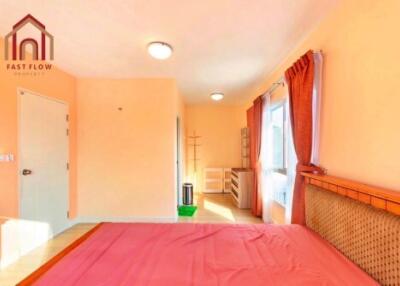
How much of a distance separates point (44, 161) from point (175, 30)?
2.57 m

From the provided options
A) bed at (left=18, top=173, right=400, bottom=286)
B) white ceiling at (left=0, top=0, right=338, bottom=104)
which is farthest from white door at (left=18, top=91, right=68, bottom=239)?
bed at (left=18, top=173, right=400, bottom=286)

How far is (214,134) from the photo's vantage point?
641 centimetres

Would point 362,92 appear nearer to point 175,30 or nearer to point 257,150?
point 175,30

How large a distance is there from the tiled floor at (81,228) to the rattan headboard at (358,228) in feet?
7.41

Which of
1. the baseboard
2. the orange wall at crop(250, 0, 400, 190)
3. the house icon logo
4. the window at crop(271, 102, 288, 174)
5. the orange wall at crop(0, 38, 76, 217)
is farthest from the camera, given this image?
the baseboard

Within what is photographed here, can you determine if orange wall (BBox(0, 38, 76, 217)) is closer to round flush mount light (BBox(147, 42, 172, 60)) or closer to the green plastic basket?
round flush mount light (BBox(147, 42, 172, 60))

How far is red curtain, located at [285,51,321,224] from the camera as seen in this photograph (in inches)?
80.4

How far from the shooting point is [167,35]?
236cm

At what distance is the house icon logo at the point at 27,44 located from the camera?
86.6 inches

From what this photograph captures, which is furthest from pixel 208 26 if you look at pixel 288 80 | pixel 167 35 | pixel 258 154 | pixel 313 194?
pixel 258 154

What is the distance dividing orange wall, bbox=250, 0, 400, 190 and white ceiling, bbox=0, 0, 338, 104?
36 cm

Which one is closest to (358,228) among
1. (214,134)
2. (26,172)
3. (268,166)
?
(268,166)

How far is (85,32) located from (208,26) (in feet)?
4.23

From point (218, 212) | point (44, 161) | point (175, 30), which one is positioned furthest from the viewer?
point (218, 212)
